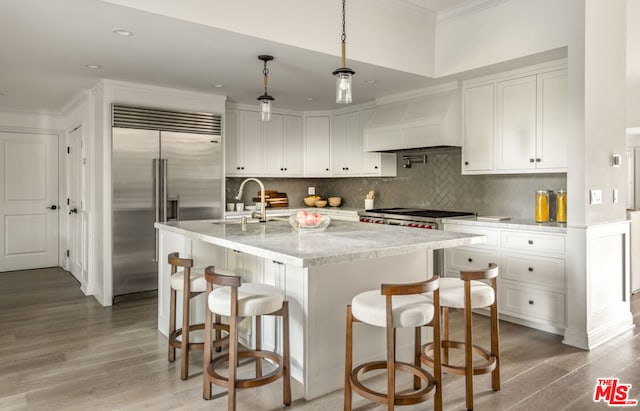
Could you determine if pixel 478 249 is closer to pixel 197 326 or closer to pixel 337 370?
pixel 337 370

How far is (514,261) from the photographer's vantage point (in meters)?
3.97

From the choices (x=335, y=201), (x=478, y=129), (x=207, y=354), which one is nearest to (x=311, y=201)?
(x=335, y=201)

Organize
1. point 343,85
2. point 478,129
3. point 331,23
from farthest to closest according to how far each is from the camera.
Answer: point 478,129 → point 331,23 → point 343,85

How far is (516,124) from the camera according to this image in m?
4.25

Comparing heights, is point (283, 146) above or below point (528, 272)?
above

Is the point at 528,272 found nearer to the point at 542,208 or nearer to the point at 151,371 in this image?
the point at 542,208

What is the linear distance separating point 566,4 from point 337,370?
3.25m

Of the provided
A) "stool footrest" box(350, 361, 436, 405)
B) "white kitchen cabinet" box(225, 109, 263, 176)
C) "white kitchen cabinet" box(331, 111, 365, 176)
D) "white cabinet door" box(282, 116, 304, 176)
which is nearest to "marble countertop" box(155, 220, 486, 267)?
"stool footrest" box(350, 361, 436, 405)

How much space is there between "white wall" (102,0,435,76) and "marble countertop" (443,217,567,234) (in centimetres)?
149

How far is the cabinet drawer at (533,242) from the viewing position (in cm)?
365

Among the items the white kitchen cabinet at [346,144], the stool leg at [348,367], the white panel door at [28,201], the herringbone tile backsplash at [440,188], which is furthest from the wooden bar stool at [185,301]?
A: the white panel door at [28,201]

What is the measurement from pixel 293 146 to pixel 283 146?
0.17 m

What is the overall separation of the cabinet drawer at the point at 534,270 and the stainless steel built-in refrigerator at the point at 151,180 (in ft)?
10.8

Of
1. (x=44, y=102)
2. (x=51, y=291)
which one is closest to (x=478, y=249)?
(x=51, y=291)
